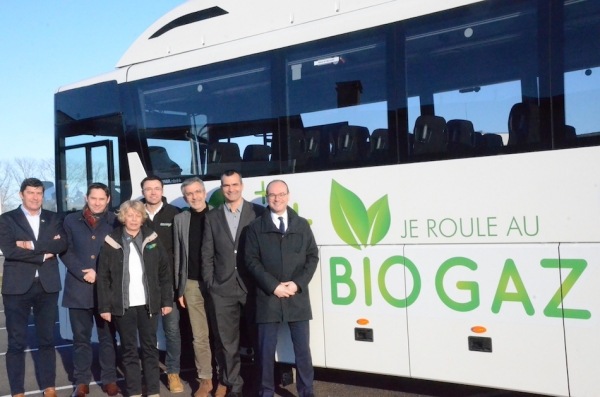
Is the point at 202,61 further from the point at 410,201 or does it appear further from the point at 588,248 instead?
the point at 588,248

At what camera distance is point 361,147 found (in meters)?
6.72

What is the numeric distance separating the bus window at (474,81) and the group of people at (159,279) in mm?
1537

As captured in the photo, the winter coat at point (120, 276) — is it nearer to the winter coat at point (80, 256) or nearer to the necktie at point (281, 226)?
the winter coat at point (80, 256)

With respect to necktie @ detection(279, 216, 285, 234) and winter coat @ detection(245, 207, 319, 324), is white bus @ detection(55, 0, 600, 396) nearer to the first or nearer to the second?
winter coat @ detection(245, 207, 319, 324)

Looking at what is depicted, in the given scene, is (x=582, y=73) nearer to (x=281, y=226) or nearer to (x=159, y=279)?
(x=281, y=226)

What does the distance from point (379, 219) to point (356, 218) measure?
0.26 meters

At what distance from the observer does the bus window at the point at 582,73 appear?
5453 mm

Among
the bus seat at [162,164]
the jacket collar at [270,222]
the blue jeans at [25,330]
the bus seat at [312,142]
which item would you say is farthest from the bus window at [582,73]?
the blue jeans at [25,330]

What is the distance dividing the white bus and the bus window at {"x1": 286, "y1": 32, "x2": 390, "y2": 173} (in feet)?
0.05

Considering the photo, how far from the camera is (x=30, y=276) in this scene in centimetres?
704

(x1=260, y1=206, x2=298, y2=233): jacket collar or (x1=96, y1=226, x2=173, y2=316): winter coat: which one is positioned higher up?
(x1=260, y1=206, x2=298, y2=233): jacket collar

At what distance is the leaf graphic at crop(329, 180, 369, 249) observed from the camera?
6.70m

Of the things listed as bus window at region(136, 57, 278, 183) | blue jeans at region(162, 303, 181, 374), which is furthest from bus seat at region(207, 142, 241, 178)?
blue jeans at region(162, 303, 181, 374)

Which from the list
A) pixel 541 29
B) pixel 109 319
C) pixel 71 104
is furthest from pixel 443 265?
pixel 71 104
